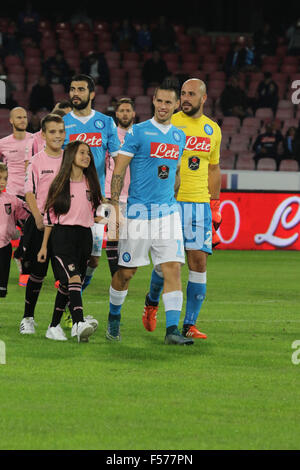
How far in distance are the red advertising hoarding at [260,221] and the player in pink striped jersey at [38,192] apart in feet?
31.3

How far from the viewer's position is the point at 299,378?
6848 mm

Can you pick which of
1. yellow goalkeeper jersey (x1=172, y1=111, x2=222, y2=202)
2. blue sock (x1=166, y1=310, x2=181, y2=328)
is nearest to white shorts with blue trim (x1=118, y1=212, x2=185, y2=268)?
blue sock (x1=166, y1=310, x2=181, y2=328)

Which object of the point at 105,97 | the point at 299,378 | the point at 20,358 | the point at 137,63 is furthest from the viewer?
the point at 137,63

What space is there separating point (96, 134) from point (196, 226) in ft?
5.24

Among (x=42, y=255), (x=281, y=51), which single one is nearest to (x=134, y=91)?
(x=281, y=51)

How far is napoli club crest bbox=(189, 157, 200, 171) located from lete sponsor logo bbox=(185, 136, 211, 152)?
9 centimetres

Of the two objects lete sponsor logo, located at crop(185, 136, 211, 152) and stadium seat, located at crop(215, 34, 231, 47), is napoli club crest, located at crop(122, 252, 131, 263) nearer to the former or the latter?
lete sponsor logo, located at crop(185, 136, 211, 152)

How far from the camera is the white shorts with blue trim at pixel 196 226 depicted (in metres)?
8.58

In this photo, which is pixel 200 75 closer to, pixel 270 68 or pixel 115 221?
pixel 270 68

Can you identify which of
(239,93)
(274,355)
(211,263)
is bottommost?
(211,263)

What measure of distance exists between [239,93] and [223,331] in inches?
620

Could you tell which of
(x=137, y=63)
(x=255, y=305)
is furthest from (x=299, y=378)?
(x=137, y=63)

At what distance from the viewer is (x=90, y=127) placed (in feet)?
31.1
